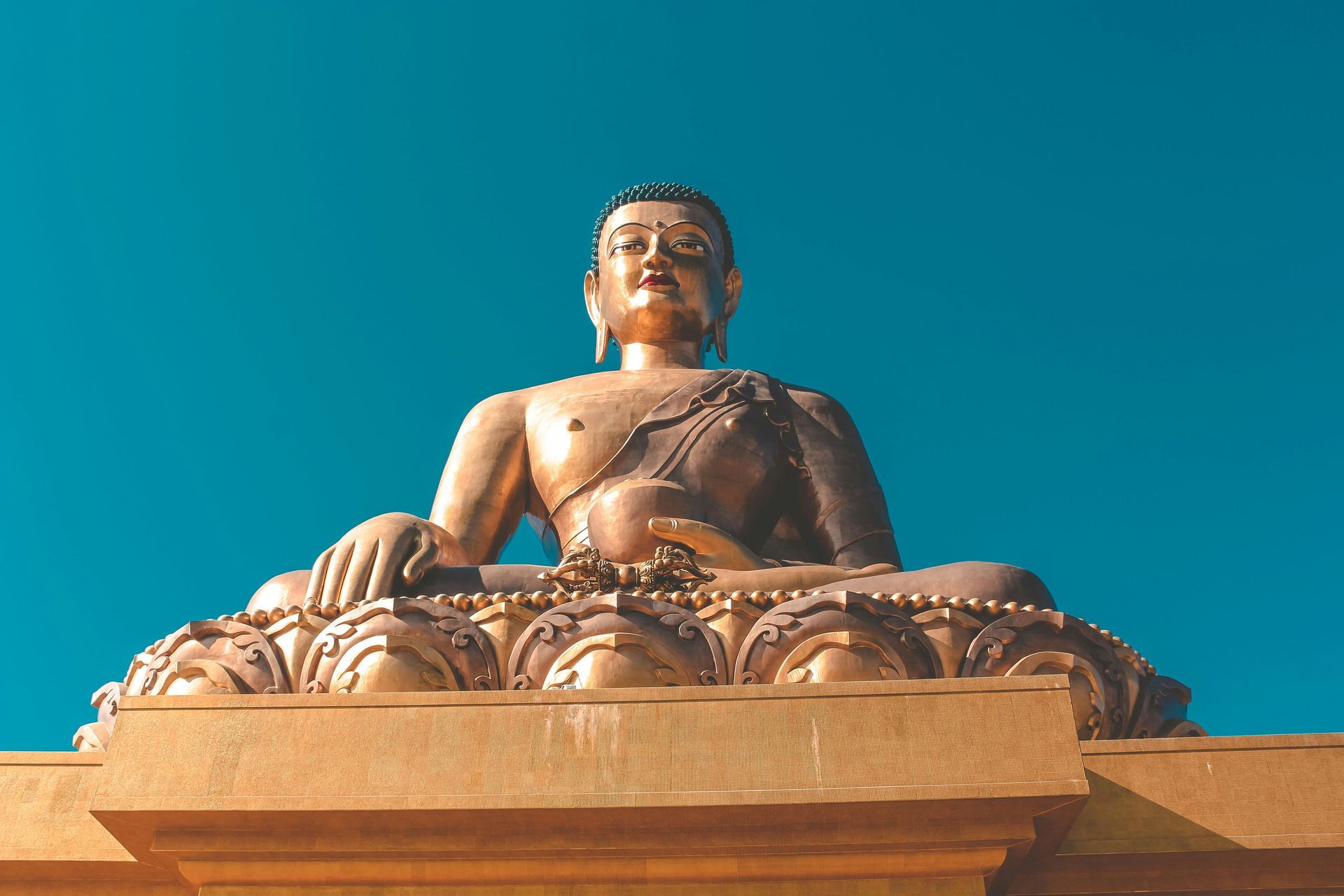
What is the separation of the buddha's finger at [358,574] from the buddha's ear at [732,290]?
144 inches

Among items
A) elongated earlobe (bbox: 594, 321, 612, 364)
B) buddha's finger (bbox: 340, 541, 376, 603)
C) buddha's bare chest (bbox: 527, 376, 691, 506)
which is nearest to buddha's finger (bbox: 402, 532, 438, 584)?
buddha's finger (bbox: 340, 541, 376, 603)

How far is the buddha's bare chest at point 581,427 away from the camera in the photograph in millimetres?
6961

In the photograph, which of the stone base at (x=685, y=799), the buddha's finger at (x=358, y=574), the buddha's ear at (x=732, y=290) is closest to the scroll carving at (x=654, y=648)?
the buddha's finger at (x=358, y=574)

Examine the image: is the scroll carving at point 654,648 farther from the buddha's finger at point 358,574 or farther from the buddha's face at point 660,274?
the buddha's face at point 660,274

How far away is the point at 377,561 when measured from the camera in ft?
17.7

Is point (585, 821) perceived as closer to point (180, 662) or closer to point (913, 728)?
point (913, 728)

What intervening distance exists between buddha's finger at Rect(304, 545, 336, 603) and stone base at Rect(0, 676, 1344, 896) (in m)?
1.59

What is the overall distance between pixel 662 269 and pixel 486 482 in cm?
176

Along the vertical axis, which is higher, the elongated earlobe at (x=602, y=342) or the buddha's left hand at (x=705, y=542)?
the elongated earlobe at (x=602, y=342)

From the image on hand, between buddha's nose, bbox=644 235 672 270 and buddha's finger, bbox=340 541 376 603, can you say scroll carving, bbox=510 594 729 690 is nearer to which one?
buddha's finger, bbox=340 541 376 603

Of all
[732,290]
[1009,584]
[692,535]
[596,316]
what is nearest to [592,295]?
[596,316]

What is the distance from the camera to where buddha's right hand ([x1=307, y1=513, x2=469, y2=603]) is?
5.32 metres

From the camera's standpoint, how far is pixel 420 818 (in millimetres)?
3422

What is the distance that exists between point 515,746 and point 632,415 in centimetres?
364
